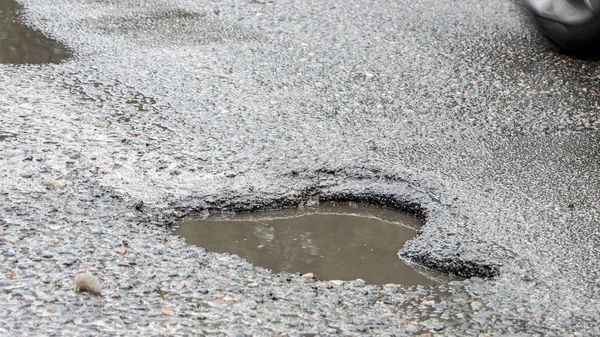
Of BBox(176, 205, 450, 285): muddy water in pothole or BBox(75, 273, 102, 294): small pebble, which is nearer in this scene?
BBox(75, 273, 102, 294): small pebble

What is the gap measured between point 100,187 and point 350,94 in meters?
1.87

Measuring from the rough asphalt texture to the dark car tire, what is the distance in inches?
5.0

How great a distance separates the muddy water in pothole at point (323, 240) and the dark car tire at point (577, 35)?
257cm

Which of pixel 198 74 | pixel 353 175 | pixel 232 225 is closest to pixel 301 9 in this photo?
pixel 198 74

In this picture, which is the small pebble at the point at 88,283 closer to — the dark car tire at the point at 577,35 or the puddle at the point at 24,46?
the puddle at the point at 24,46

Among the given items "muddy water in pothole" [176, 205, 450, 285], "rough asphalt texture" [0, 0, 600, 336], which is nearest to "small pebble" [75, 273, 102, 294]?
"rough asphalt texture" [0, 0, 600, 336]

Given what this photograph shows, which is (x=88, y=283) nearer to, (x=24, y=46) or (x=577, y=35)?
(x=24, y=46)

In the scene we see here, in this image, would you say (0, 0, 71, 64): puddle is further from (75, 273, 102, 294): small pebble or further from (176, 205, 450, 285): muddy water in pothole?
(75, 273, 102, 294): small pebble

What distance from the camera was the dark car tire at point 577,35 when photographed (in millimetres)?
5297

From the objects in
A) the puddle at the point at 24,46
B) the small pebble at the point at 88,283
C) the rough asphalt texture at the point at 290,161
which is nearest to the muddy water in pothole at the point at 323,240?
the rough asphalt texture at the point at 290,161

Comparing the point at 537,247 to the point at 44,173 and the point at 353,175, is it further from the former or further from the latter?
the point at 44,173

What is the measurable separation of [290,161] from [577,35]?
101 inches

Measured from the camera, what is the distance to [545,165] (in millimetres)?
4020

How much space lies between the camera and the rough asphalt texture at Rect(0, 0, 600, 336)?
2797 mm
